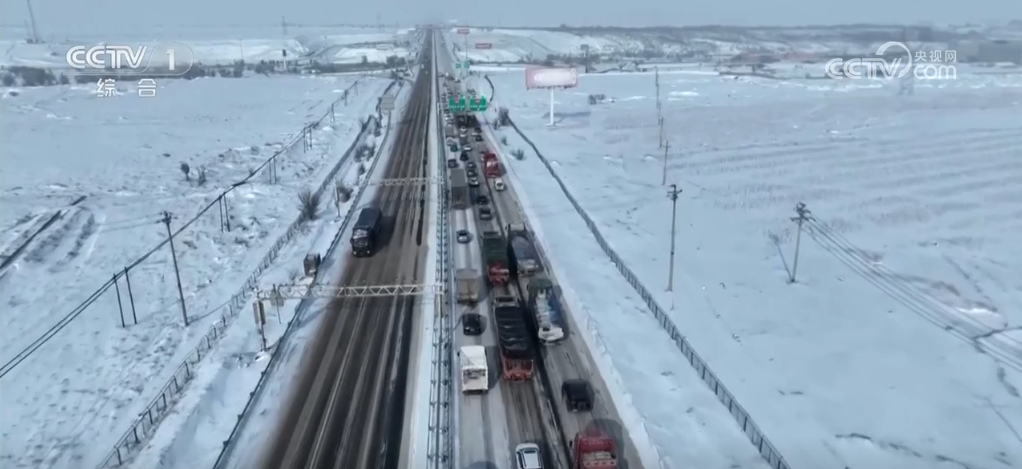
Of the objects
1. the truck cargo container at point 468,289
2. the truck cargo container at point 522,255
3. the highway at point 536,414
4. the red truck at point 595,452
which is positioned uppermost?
the truck cargo container at point 522,255

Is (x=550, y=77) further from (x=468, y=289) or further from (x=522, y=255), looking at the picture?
(x=468, y=289)

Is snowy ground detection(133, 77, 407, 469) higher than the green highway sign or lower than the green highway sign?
lower

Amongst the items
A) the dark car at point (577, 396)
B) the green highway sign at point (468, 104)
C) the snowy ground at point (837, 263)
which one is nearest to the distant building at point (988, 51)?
the snowy ground at point (837, 263)

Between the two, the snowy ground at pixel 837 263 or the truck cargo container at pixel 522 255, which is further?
the truck cargo container at pixel 522 255

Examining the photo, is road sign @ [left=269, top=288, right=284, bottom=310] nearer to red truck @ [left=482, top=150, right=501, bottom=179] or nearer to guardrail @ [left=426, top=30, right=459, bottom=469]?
guardrail @ [left=426, top=30, right=459, bottom=469]

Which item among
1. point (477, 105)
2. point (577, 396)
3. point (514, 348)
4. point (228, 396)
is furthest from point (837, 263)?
point (477, 105)

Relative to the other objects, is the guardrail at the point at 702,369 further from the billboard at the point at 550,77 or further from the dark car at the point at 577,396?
the billboard at the point at 550,77

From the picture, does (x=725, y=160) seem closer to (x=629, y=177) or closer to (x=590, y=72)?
(x=629, y=177)


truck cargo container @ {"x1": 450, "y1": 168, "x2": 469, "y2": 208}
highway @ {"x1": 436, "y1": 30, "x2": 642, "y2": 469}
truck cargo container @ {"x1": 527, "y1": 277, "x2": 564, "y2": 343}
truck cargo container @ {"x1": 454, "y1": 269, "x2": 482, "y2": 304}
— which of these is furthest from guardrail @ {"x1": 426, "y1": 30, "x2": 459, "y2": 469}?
truck cargo container @ {"x1": 527, "y1": 277, "x2": 564, "y2": 343}
